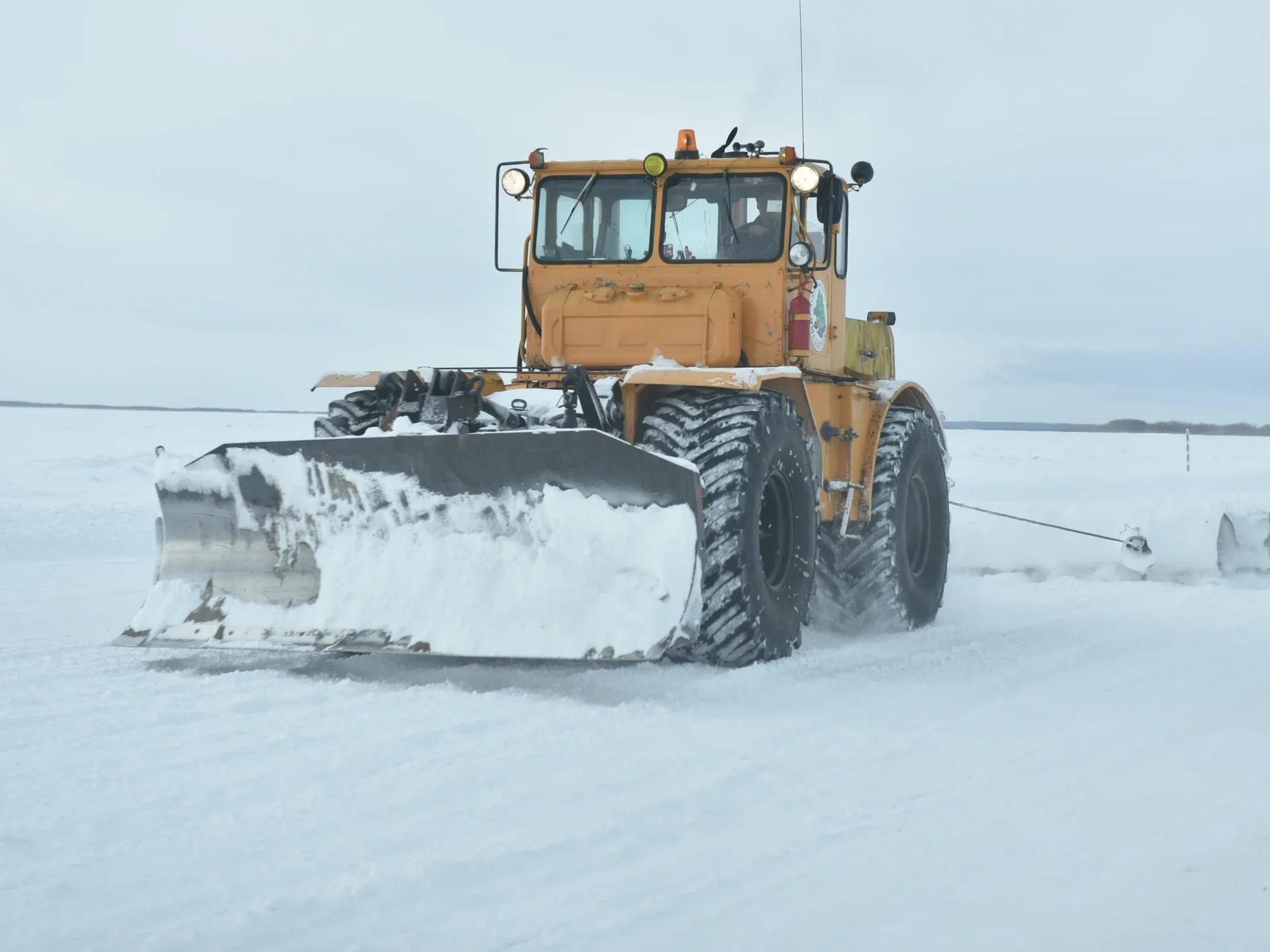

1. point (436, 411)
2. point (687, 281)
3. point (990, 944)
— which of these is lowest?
point (990, 944)

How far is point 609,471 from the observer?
530cm

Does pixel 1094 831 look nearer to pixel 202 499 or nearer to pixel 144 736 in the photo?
pixel 144 736

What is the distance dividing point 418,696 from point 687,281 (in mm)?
3069

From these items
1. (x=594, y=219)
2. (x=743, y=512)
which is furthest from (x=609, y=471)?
(x=594, y=219)

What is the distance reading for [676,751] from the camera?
14.1 ft

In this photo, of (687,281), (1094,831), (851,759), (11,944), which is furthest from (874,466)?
(11,944)

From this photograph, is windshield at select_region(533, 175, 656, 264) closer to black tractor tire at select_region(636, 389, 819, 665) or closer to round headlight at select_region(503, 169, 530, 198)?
round headlight at select_region(503, 169, 530, 198)

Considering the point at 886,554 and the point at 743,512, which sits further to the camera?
the point at 886,554

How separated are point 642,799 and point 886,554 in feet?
14.0

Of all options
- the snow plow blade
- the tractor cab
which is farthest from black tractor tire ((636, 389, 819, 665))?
the tractor cab

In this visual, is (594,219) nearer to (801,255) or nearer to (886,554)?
(801,255)

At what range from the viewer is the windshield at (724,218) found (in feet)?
23.1

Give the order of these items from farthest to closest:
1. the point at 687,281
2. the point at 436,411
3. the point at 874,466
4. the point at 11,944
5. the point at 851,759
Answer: the point at 874,466 < the point at 687,281 < the point at 436,411 < the point at 851,759 < the point at 11,944

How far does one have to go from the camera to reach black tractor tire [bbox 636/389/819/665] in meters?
5.65
